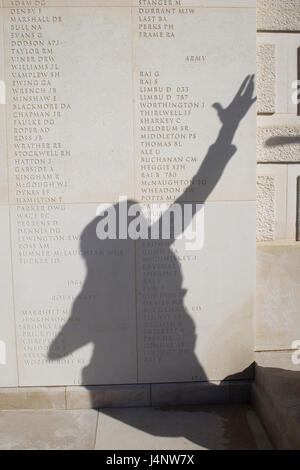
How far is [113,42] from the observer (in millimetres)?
3385

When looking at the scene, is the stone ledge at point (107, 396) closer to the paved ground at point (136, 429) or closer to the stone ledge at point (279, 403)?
the paved ground at point (136, 429)

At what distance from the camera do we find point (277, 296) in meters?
3.88

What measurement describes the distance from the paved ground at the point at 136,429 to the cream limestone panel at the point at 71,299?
308 mm

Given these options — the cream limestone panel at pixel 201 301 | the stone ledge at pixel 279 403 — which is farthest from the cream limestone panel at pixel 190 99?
the stone ledge at pixel 279 403

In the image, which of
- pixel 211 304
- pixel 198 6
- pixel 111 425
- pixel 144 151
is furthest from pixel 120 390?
pixel 198 6

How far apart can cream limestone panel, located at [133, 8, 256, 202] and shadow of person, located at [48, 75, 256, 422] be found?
0.07 meters

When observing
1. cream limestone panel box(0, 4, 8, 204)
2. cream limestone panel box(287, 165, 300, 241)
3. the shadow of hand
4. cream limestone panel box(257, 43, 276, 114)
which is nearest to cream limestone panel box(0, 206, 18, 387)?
cream limestone panel box(0, 4, 8, 204)

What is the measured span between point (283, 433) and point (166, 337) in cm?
127

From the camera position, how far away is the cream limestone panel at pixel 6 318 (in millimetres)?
3537

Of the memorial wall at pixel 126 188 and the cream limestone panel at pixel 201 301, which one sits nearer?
the memorial wall at pixel 126 188

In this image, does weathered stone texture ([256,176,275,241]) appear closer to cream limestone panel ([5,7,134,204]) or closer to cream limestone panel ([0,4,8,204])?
cream limestone panel ([5,7,134,204])

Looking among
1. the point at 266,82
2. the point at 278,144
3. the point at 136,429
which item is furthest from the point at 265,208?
the point at 136,429
